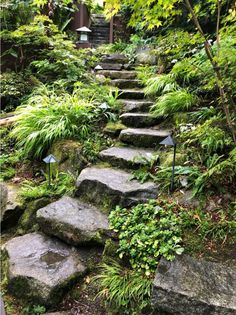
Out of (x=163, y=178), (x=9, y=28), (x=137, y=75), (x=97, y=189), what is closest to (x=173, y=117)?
(x=163, y=178)

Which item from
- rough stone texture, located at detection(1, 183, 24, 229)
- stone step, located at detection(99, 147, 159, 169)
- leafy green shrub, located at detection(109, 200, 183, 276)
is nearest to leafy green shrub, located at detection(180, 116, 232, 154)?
stone step, located at detection(99, 147, 159, 169)

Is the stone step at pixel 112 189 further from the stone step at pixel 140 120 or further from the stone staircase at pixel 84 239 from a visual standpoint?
the stone step at pixel 140 120

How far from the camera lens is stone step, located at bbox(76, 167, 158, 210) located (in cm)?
297

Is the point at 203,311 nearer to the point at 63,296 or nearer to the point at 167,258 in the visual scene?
the point at 167,258

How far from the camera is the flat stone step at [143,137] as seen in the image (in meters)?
3.90

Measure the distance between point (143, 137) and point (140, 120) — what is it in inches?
20.7

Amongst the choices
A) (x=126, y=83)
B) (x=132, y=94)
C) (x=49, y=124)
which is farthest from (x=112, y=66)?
(x=49, y=124)

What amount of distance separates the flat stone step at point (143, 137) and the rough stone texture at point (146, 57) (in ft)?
10.8

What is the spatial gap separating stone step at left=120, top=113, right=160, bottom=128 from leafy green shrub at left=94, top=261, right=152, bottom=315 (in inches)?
98.3

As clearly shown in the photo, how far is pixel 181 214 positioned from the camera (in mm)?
2615

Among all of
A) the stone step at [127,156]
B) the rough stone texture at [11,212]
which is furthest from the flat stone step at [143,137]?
the rough stone texture at [11,212]

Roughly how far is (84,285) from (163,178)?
1347 mm

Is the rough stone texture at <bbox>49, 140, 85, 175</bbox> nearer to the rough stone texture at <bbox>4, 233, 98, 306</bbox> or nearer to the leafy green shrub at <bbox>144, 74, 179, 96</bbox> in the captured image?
the rough stone texture at <bbox>4, 233, 98, 306</bbox>

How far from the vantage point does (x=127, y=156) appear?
3639 millimetres
